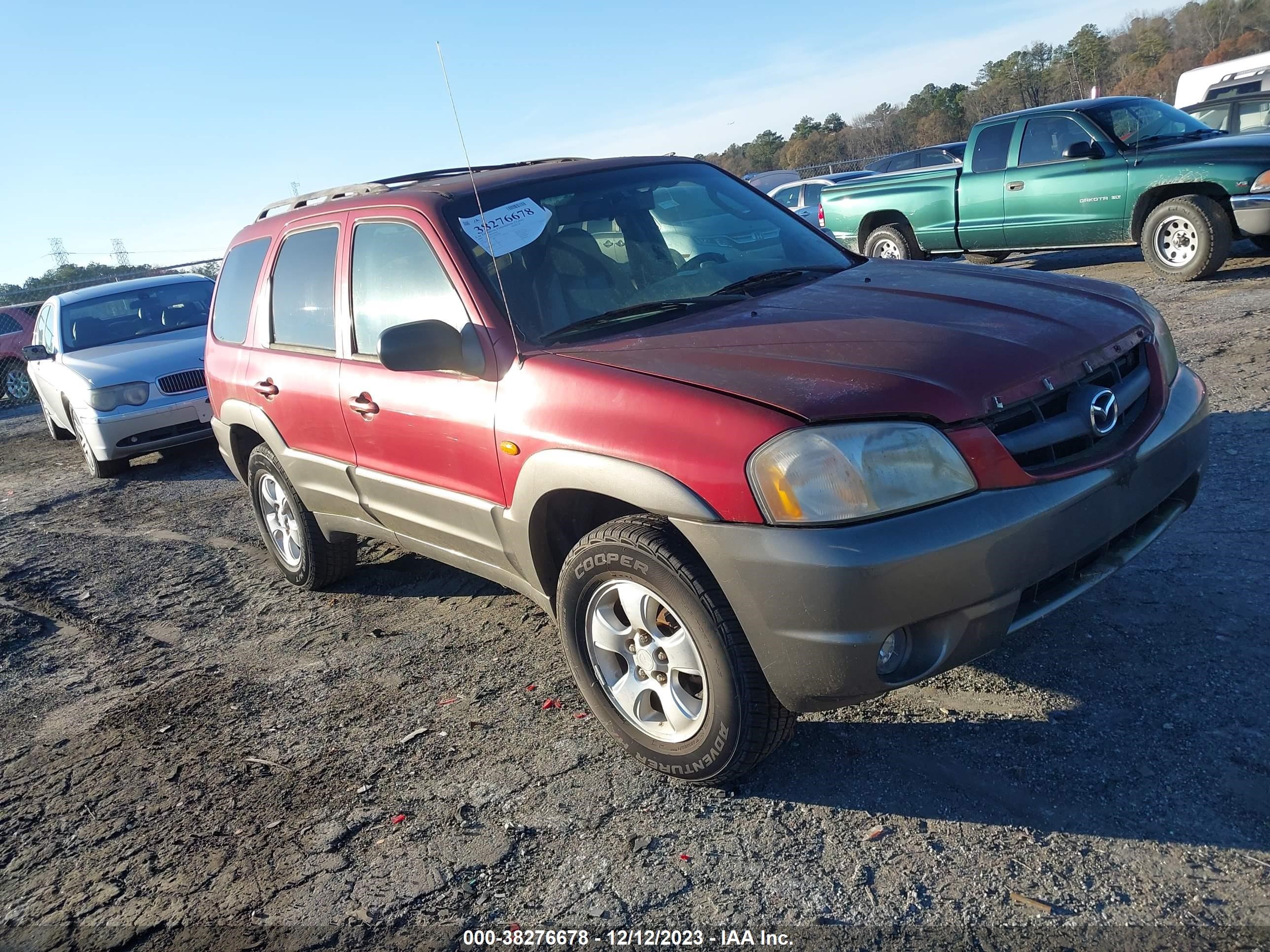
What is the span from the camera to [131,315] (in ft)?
33.3

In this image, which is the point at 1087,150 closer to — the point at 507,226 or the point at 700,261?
the point at 700,261

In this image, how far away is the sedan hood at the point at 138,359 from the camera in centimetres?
899

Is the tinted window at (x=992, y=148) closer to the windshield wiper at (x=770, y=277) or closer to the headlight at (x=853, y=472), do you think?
the windshield wiper at (x=770, y=277)

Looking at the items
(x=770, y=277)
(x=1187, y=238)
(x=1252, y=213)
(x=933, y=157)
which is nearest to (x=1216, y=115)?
(x=1187, y=238)

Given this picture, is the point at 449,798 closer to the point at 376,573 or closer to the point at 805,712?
the point at 805,712

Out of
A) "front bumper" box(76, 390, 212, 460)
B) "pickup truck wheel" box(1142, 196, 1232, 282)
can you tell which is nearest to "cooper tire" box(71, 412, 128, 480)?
"front bumper" box(76, 390, 212, 460)

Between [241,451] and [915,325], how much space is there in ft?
13.0

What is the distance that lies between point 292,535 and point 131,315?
244 inches

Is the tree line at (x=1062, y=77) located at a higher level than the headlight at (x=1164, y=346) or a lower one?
higher

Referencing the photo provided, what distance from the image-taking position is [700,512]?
8.73 feet

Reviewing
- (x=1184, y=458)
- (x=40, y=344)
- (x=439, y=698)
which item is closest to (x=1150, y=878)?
(x=1184, y=458)

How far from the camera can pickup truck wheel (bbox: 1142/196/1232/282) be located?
9.03 metres

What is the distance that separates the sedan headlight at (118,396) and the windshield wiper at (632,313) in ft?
22.5

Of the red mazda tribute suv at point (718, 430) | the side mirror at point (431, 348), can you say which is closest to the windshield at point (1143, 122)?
the red mazda tribute suv at point (718, 430)
